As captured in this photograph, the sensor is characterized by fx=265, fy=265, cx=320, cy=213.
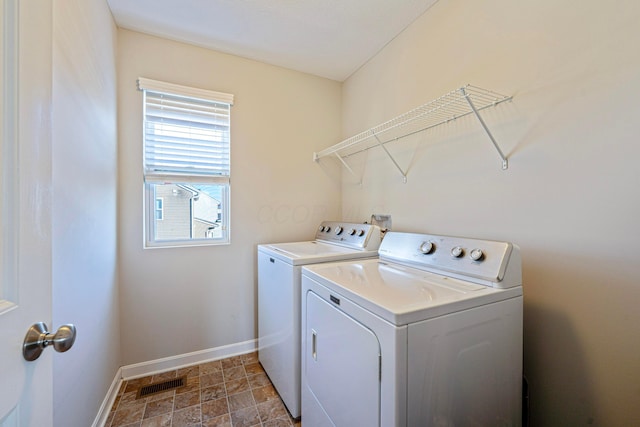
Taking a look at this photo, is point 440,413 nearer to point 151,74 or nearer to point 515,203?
point 515,203

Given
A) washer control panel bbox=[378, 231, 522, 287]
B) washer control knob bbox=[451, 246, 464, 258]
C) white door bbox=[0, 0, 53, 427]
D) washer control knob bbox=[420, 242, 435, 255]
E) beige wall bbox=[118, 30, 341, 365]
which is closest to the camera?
white door bbox=[0, 0, 53, 427]

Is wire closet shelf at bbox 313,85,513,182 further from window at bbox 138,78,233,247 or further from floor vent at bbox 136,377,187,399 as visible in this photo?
floor vent at bbox 136,377,187,399

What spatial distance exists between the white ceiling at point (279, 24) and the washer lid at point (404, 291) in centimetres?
168

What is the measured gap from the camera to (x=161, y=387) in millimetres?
1874

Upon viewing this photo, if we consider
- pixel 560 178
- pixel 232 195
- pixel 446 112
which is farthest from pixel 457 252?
pixel 232 195

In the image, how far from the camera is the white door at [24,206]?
499 mm

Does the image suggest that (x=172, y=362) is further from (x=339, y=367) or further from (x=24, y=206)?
(x=24, y=206)

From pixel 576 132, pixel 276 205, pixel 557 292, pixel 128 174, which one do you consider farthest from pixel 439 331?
pixel 128 174

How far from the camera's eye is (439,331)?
0.91 metres

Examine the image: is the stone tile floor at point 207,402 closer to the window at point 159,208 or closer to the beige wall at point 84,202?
the beige wall at point 84,202

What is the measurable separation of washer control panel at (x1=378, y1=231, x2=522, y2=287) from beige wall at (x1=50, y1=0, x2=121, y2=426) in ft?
5.25

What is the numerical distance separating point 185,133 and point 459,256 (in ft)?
6.96

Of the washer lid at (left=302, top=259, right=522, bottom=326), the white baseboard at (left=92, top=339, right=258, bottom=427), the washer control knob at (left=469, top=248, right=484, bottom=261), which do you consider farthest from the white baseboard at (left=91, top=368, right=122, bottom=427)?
the washer control knob at (left=469, top=248, right=484, bottom=261)

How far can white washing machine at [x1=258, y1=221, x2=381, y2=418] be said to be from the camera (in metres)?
1.57
